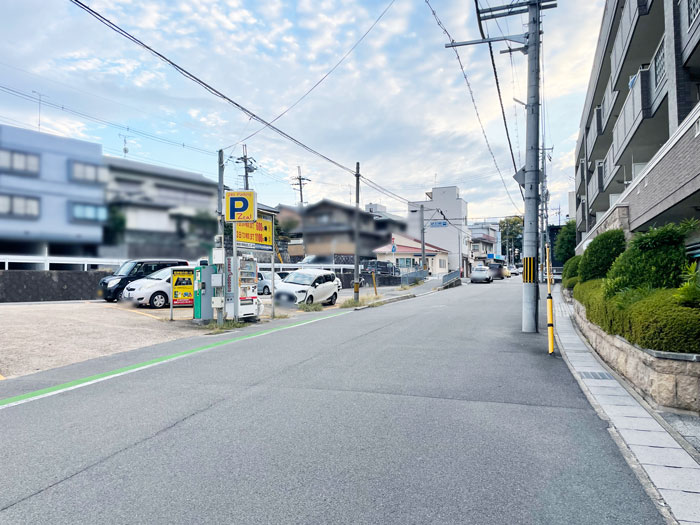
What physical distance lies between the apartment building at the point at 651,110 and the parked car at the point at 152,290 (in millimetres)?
13344

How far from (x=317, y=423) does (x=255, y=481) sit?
1300 mm

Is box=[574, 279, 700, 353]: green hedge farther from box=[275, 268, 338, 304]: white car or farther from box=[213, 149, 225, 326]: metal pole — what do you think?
box=[275, 268, 338, 304]: white car

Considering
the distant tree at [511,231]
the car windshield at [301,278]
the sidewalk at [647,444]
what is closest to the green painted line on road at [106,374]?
the sidewalk at [647,444]

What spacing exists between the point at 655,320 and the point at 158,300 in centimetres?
1452

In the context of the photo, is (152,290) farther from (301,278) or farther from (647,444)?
(647,444)

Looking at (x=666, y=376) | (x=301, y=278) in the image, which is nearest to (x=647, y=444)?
(x=666, y=376)

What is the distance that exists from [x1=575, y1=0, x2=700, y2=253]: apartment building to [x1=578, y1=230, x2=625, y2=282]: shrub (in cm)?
76

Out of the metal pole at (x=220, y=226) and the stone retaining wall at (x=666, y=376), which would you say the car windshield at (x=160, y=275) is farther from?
the stone retaining wall at (x=666, y=376)

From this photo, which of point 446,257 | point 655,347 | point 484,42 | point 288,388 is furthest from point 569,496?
point 446,257

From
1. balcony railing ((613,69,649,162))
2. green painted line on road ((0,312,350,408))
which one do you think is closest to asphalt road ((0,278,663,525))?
green painted line on road ((0,312,350,408))

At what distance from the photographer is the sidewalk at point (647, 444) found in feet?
10.1

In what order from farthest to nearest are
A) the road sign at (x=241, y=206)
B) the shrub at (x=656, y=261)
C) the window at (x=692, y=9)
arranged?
the road sign at (x=241, y=206)
the window at (x=692, y=9)
the shrub at (x=656, y=261)

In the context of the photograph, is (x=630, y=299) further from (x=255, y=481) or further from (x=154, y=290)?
(x=154, y=290)

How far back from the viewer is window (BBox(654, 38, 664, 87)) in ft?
39.2
